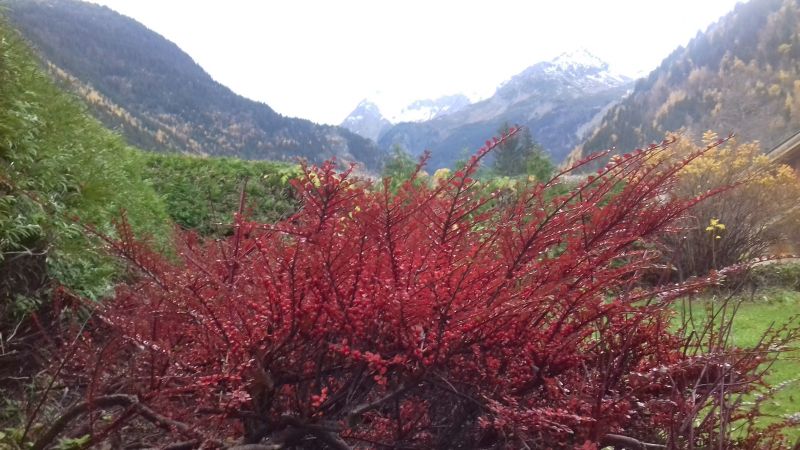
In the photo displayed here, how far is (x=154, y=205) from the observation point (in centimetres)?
585

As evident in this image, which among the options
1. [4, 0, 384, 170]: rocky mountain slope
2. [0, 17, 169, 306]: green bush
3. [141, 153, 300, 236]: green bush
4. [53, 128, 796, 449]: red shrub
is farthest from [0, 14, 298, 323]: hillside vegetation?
[4, 0, 384, 170]: rocky mountain slope

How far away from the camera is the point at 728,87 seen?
99.4 meters

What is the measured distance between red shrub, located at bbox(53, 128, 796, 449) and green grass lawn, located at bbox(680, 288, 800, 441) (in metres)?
3.93

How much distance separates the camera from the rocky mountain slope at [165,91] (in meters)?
104

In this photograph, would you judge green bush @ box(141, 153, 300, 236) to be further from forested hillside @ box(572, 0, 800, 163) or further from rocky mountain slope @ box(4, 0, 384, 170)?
rocky mountain slope @ box(4, 0, 384, 170)

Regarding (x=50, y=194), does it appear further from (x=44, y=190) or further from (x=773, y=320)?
(x=773, y=320)

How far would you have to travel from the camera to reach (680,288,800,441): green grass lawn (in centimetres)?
531

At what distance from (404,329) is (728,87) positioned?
4550 inches

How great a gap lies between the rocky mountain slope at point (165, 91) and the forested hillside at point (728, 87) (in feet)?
161

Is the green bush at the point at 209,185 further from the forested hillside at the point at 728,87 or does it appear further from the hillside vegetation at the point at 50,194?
the forested hillside at the point at 728,87

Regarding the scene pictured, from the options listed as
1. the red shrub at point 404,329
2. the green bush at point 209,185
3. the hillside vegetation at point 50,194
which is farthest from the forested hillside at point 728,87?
the red shrub at point 404,329

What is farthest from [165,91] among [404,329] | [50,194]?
[404,329]

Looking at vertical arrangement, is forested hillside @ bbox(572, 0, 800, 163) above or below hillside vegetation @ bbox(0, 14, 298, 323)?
above

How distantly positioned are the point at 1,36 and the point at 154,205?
234 centimetres
